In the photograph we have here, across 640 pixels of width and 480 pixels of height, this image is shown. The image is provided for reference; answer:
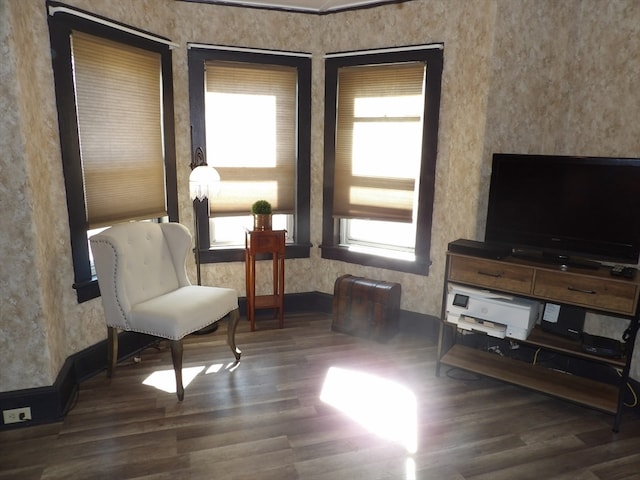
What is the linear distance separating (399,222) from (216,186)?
1.57 m

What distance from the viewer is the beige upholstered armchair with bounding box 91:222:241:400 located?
9.39ft

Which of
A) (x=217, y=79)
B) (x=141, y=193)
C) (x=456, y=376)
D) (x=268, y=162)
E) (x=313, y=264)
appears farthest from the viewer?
(x=313, y=264)

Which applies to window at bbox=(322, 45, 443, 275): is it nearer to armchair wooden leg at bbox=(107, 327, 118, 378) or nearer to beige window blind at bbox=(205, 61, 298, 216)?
beige window blind at bbox=(205, 61, 298, 216)

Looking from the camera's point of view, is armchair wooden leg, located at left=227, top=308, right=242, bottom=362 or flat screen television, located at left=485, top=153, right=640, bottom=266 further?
armchair wooden leg, located at left=227, top=308, right=242, bottom=362

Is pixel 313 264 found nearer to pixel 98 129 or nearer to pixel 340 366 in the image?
pixel 340 366

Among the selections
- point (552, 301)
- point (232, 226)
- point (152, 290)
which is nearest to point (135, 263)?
point (152, 290)

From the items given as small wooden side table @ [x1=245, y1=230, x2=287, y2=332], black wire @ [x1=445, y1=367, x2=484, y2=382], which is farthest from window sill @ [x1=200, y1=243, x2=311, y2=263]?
black wire @ [x1=445, y1=367, x2=484, y2=382]

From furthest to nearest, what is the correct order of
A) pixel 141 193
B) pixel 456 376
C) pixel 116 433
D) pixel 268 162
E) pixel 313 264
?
pixel 313 264, pixel 268 162, pixel 141 193, pixel 456 376, pixel 116 433

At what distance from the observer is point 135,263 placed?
308 centimetres

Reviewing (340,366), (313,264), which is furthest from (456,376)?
(313,264)

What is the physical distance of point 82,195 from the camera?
302 centimetres

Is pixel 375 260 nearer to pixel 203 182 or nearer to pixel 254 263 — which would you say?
pixel 254 263

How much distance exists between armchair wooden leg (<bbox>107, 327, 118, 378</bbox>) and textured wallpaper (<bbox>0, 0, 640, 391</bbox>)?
208mm

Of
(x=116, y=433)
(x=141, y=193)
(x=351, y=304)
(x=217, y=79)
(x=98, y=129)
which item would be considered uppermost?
(x=217, y=79)
